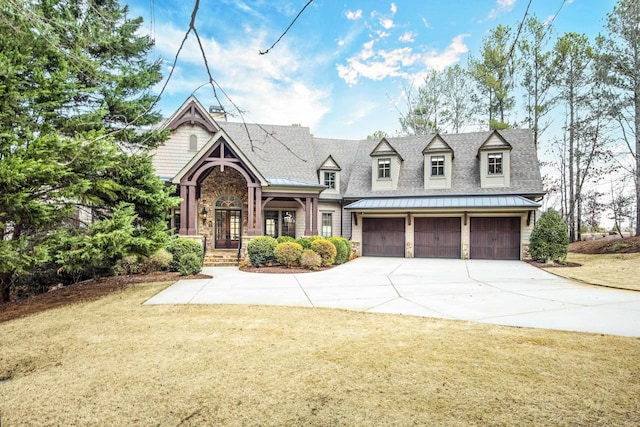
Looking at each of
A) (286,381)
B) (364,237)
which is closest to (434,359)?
(286,381)

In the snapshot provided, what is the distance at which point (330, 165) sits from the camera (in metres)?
18.8

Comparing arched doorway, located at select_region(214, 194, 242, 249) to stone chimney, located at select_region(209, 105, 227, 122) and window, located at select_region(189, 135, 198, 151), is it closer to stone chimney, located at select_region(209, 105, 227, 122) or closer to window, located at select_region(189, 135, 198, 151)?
window, located at select_region(189, 135, 198, 151)

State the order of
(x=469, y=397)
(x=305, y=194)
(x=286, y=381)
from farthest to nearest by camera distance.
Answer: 1. (x=305, y=194)
2. (x=286, y=381)
3. (x=469, y=397)

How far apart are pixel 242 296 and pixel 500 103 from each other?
25.2 m

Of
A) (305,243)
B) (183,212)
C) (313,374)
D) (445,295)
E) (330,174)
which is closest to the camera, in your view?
(313,374)

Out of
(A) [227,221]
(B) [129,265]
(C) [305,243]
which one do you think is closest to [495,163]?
(C) [305,243]

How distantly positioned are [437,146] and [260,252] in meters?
11.5

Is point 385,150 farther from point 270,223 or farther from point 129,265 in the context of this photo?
point 129,265

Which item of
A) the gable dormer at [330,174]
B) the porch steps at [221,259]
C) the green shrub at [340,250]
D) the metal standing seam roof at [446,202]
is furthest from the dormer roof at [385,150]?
the porch steps at [221,259]

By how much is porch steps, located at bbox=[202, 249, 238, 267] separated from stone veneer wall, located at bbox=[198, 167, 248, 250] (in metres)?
1.63

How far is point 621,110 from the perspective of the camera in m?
18.9

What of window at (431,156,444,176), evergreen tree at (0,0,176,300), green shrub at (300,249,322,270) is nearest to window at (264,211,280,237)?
green shrub at (300,249,322,270)

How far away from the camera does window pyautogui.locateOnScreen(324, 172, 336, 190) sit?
1898cm

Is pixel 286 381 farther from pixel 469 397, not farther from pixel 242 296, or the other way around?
pixel 242 296
